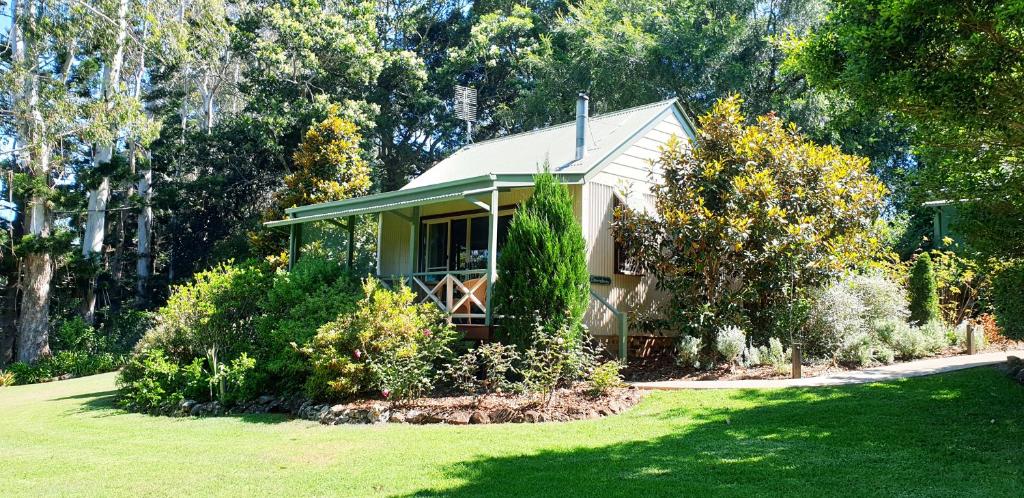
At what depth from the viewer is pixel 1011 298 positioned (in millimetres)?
7504

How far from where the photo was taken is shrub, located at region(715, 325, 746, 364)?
35.3 ft

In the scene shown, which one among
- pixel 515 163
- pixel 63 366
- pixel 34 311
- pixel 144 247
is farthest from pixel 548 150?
pixel 144 247

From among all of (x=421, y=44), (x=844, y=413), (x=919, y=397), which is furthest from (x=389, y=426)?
(x=421, y=44)

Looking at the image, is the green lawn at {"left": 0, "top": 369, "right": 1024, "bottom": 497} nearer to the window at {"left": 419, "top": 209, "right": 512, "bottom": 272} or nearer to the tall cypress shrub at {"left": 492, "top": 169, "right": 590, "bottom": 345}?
the tall cypress shrub at {"left": 492, "top": 169, "right": 590, "bottom": 345}

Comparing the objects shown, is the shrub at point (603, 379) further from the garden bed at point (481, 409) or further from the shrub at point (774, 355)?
the shrub at point (774, 355)

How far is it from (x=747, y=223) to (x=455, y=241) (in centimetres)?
647

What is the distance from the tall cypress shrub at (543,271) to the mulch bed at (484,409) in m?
1.02

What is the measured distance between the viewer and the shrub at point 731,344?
35.3 ft

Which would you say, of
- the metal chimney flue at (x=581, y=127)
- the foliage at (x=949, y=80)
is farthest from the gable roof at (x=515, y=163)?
the foliage at (x=949, y=80)

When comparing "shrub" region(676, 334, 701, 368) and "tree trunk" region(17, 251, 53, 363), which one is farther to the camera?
"tree trunk" region(17, 251, 53, 363)

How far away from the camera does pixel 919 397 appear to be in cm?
800

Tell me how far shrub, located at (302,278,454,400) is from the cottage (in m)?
0.96

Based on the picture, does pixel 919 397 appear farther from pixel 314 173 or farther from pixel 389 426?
pixel 314 173

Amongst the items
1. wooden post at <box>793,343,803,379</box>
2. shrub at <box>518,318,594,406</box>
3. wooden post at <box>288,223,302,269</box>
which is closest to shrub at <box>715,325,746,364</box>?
wooden post at <box>793,343,803,379</box>
